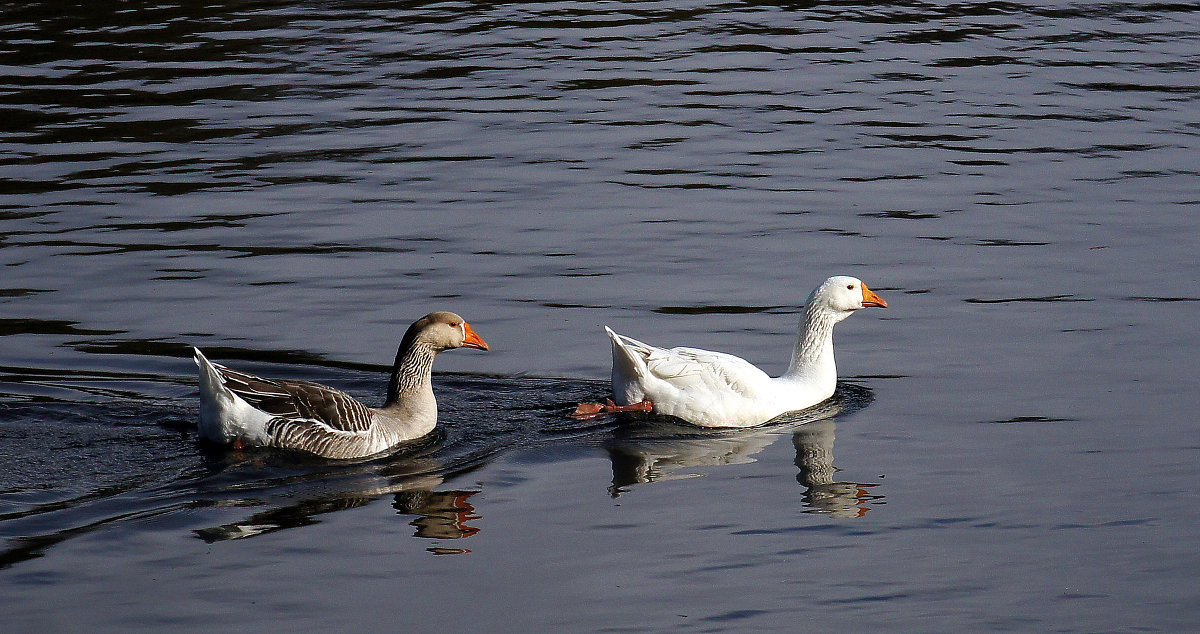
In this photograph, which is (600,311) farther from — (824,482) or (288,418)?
(824,482)

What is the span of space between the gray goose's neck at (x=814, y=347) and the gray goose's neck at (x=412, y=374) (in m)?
3.11

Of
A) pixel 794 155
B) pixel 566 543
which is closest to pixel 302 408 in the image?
pixel 566 543

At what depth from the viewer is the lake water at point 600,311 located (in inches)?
332

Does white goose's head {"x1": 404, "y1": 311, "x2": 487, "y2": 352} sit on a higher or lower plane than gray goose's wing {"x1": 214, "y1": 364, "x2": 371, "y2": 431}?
higher

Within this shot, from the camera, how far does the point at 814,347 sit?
12.4m

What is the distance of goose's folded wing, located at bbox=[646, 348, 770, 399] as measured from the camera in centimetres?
1162

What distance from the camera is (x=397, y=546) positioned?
28.9ft

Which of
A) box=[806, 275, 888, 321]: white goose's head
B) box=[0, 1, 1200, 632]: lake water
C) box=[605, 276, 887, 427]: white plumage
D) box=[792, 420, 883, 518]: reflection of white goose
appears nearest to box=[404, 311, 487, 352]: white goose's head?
box=[0, 1, 1200, 632]: lake water

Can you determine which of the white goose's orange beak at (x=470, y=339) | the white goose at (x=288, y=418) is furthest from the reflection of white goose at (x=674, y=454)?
the white goose at (x=288, y=418)

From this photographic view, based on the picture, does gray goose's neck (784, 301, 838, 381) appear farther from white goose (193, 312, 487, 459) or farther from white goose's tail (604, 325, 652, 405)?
white goose (193, 312, 487, 459)

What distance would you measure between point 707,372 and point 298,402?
323 cm

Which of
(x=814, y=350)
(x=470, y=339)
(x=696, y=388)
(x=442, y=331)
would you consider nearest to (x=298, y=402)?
(x=442, y=331)

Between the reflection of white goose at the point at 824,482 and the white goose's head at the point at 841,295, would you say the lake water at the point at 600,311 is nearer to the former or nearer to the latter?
the reflection of white goose at the point at 824,482

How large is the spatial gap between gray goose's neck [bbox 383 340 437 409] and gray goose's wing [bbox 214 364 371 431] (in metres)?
0.55
